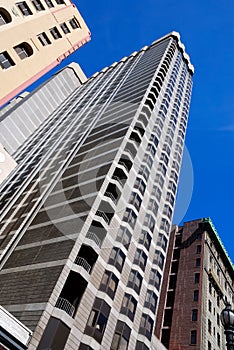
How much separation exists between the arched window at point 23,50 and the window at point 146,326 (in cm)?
2494

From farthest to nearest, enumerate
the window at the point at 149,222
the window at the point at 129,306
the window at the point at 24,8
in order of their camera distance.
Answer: the window at the point at 149,222 → the window at the point at 129,306 → the window at the point at 24,8

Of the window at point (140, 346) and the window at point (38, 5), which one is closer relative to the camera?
the window at point (38, 5)

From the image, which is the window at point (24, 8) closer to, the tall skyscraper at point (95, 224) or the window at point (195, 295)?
the tall skyscraper at point (95, 224)

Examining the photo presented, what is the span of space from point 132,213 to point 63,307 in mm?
14502

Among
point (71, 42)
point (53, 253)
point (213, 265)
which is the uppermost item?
point (213, 265)

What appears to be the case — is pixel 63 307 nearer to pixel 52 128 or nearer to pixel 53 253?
pixel 53 253

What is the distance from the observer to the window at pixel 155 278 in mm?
33666

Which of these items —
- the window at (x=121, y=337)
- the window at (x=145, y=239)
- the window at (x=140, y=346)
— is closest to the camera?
the window at (x=121, y=337)

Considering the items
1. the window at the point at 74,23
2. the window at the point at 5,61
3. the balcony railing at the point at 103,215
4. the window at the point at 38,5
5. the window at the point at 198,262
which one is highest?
the window at the point at 198,262

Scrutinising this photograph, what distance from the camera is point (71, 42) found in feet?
75.5

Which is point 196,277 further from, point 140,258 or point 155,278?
point 140,258

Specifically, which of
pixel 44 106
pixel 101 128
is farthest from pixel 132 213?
pixel 44 106

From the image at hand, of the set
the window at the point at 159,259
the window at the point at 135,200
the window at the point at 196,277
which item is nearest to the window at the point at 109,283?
the window at the point at 159,259

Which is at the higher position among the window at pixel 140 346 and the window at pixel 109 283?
the window at pixel 109 283
